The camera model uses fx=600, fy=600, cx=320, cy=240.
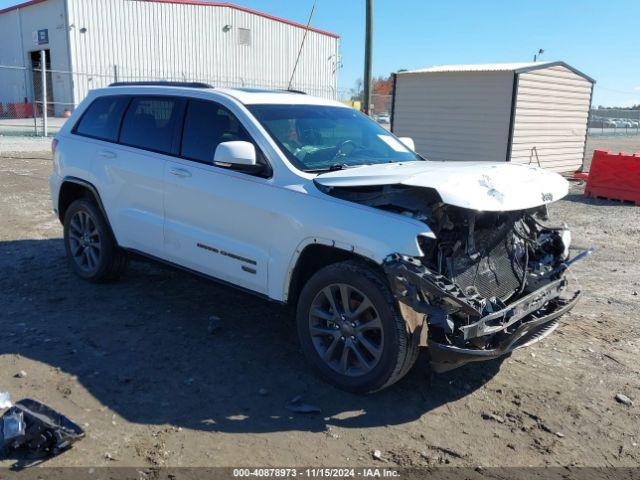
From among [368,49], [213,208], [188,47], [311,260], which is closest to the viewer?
[311,260]

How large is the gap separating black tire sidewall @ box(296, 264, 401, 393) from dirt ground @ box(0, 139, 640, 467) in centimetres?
11

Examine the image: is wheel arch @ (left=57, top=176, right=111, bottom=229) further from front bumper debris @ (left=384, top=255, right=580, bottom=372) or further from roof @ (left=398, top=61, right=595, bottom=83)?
roof @ (left=398, top=61, right=595, bottom=83)

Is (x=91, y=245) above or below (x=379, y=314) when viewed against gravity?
below

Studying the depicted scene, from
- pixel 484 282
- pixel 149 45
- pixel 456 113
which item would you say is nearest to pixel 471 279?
pixel 484 282

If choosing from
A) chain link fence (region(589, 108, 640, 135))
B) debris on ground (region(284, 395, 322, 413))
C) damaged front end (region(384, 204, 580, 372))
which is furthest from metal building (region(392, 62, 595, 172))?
chain link fence (region(589, 108, 640, 135))

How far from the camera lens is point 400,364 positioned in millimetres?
3650

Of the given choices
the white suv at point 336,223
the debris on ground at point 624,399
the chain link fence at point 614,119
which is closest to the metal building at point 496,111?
the white suv at point 336,223

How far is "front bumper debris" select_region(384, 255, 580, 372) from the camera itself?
11.2ft

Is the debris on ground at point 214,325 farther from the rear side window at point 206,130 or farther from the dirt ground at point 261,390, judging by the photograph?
the rear side window at point 206,130

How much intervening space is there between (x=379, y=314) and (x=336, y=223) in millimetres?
639

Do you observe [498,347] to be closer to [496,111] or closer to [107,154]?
[107,154]

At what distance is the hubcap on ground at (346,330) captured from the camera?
3.82m

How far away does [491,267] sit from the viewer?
409cm

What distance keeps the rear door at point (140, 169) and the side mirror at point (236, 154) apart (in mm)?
972
